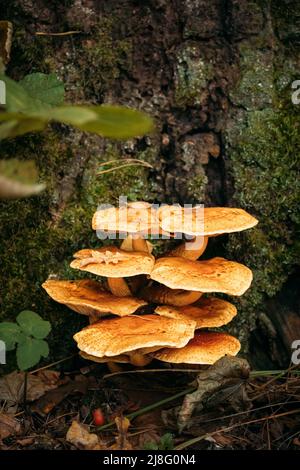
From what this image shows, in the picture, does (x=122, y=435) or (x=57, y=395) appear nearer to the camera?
(x=122, y=435)

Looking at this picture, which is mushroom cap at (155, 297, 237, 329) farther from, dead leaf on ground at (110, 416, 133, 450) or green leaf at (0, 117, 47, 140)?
green leaf at (0, 117, 47, 140)

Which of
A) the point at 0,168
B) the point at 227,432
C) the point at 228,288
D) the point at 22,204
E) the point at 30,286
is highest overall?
the point at 0,168

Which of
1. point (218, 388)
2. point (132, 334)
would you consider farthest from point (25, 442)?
point (218, 388)

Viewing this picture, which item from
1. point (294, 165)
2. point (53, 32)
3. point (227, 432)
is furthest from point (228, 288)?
point (53, 32)

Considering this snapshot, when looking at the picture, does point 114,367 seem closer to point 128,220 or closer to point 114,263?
point 114,263

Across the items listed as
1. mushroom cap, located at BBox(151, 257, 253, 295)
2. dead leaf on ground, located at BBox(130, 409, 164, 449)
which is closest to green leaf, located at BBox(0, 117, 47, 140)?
mushroom cap, located at BBox(151, 257, 253, 295)

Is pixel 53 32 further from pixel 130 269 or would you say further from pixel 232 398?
pixel 232 398
